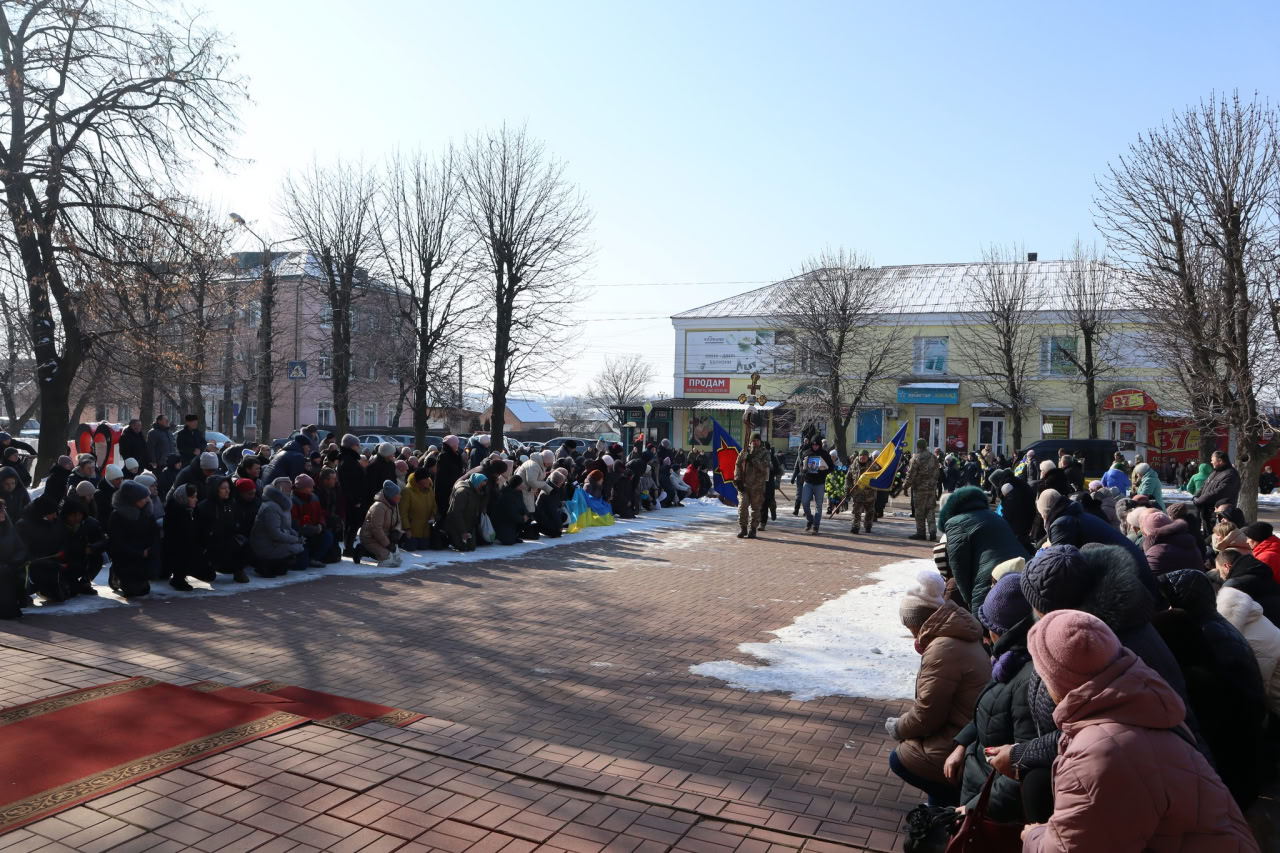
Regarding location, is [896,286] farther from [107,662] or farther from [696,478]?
[107,662]

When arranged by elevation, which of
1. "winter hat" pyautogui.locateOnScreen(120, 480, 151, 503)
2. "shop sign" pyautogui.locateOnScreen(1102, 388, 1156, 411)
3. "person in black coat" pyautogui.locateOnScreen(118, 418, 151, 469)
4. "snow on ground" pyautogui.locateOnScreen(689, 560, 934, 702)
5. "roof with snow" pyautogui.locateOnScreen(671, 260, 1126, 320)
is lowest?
"snow on ground" pyautogui.locateOnScreen(689, 560, 934, 702)

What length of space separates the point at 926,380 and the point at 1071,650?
4254cm

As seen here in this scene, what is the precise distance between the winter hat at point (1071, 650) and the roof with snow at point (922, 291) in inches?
1434

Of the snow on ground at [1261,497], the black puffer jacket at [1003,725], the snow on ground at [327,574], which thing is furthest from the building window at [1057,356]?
the black puffer jacket at [1003,725]

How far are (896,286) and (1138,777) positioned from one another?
46.5 meters

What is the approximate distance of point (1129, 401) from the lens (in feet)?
127

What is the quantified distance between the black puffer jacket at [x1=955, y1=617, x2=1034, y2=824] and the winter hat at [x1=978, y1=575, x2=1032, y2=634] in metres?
0.21

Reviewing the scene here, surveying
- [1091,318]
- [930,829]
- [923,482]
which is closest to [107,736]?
[930,829]

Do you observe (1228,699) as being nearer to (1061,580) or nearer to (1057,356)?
(1061,580)

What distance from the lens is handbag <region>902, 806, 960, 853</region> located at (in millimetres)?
3438

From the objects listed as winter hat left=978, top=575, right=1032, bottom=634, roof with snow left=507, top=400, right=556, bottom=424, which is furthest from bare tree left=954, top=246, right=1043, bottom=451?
roof with snow left=507, top=400, right=556, bottom=424

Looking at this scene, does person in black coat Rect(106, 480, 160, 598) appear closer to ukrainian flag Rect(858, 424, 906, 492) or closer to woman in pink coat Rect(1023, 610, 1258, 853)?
woman in pink coat Rect(1023, 610, 1258, 853)

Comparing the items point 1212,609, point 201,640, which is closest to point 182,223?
point 201,640

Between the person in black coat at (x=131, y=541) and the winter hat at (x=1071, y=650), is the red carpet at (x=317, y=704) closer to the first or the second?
the person in black coat at (x=131, y=541)
